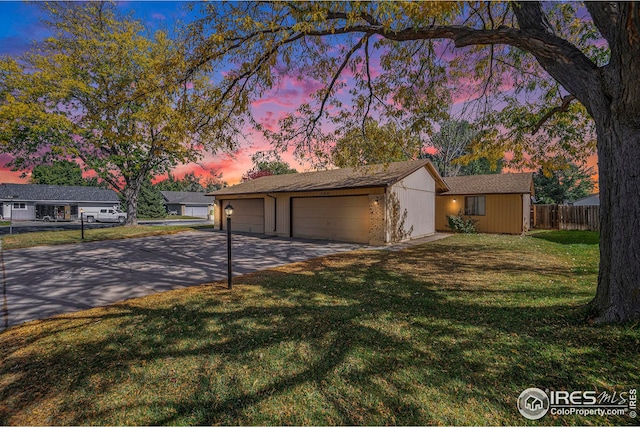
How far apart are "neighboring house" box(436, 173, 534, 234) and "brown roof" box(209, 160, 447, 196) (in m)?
1.36

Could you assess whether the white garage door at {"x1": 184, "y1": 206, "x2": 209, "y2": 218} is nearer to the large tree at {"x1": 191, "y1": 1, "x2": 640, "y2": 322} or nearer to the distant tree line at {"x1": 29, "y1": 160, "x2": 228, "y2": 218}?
the distant tree line at {"x1": 29, "y1": 160, "x2": 228, "y2": 218}

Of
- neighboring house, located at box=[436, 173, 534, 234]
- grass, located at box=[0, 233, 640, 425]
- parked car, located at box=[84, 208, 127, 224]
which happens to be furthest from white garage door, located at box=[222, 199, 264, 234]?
parked car, located at box=[84, 208, 127, 224]

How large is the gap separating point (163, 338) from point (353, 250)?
8000mm

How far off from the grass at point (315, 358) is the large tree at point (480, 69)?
1.22 meters

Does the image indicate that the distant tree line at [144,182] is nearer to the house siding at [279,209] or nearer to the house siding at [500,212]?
the house siding at [279,209]

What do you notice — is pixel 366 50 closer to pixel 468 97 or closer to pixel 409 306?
pixel 468 97

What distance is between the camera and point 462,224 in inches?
666

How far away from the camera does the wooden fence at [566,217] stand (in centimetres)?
1720

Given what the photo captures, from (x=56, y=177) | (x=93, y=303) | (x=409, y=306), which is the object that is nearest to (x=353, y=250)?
(x=409, y=306)

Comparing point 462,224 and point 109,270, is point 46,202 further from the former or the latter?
point 462,224

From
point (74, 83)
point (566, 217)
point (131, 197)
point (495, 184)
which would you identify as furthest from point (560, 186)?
point (74, 83)

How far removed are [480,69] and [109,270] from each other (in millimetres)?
11155

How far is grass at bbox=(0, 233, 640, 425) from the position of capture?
2258 millimetres

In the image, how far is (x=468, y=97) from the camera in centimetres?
718
